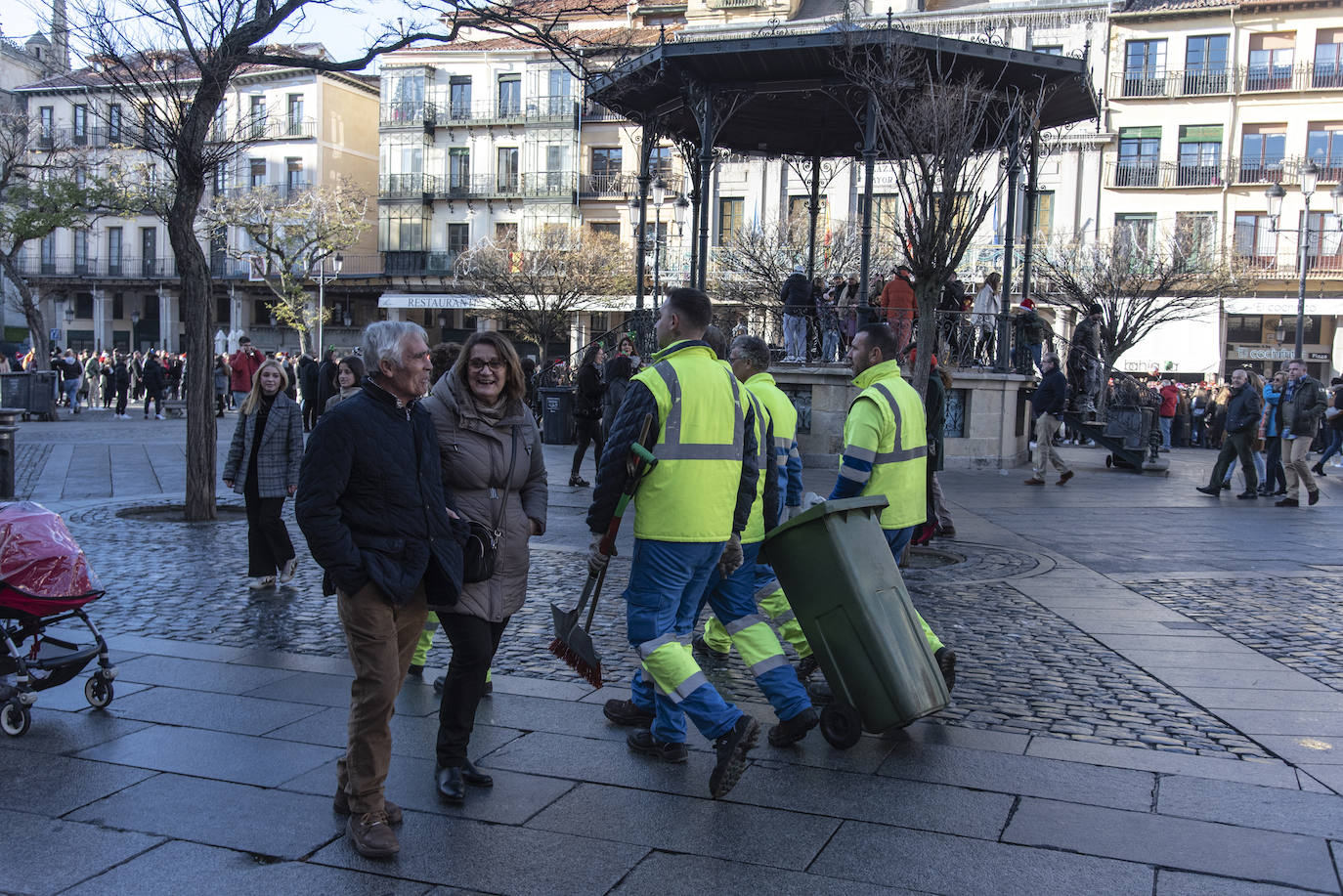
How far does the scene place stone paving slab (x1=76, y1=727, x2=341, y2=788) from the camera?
13.5 feet

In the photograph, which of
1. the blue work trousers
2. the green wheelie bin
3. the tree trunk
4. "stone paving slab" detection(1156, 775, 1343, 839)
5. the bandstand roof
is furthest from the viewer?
the bandstand roof

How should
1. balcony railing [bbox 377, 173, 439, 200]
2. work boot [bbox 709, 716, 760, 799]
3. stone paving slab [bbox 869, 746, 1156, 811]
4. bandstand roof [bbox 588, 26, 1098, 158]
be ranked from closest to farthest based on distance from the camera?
work boot [bbox 709, 716, 760, 799]
stone paving slab [bbox 869, 746, 1156, 811]
bandstand roof [bbox 588, 26, 1098, 158]
balcony railing [bbox 377, 173, 439, 200]

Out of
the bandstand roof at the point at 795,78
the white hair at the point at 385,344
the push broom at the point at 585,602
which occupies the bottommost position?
the push broom at the point at 585,602

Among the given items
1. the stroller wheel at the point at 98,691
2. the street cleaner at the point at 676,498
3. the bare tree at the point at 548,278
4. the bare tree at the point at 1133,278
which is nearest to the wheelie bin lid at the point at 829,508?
the street cleaner at the point at 676,498

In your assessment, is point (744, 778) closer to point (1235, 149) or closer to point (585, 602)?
point (585, 602)

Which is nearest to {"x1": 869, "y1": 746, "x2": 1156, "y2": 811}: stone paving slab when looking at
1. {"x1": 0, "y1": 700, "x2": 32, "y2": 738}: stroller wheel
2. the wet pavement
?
the wet pavement

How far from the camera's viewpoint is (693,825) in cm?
371

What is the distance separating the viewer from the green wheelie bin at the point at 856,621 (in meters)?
4.34

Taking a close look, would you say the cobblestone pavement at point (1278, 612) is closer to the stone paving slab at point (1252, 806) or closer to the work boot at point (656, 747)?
the stone paving slab at point (1252, 806)

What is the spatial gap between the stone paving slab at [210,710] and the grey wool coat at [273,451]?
242 centimetres

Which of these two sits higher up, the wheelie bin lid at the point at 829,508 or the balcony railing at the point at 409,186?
the balcony railing at the point at 409,186

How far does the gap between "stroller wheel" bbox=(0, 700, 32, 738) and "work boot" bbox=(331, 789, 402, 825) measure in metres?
1.53

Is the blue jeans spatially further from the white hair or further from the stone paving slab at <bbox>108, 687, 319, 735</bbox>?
the stone paving slab at <bbox>108, 687, 319, 735</bbox>

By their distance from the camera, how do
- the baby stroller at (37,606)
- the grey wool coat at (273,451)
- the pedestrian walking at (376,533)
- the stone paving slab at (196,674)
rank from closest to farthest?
the pedestrian walking at (376,533)
the baby stroller at (37,606)
the stone paving slab at (196,674)
the grey wool coat at (273,451)
